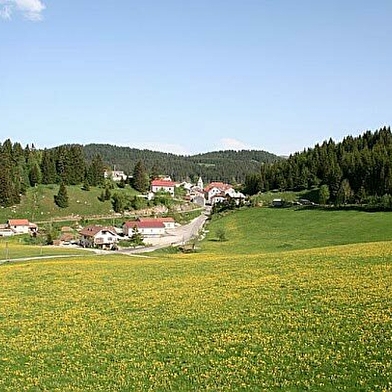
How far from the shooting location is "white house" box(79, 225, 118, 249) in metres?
118

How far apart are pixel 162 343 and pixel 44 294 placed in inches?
679

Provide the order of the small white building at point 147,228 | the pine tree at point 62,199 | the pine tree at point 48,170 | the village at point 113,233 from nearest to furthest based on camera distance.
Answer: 1. the village at point 113,233
2. the small white building at point 147,228
3. the pine tree at point 62,199
4. the pine tree at point 48,170

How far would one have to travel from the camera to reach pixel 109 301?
3184cm


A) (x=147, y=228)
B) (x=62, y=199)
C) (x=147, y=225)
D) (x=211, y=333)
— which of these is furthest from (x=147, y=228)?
(x=211, y=333)

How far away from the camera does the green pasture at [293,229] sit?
89.1 metres

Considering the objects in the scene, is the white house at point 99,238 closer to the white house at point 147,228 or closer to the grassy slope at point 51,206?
the white house at point 147,228

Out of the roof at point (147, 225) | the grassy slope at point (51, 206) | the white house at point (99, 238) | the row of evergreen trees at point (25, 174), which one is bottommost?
the white house at point (99, 238)

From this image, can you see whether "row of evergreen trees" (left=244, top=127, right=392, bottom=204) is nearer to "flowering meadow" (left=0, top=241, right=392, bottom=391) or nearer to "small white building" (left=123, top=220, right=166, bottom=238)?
"small white building" (left=123, top=220, right=166, bottom=238)

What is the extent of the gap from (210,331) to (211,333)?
1.13ft

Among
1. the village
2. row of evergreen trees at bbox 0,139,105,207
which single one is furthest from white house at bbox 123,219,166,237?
row of evergreen trees at bbox 0,139,105,207

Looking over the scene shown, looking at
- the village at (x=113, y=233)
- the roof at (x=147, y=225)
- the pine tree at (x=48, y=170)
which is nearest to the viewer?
the village at (x=113, y=233)

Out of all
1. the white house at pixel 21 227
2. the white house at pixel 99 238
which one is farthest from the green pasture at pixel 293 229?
the white house at pixel 21 227

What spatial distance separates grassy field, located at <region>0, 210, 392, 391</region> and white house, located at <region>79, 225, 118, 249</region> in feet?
255

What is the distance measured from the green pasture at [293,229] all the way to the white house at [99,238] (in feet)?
75.5
